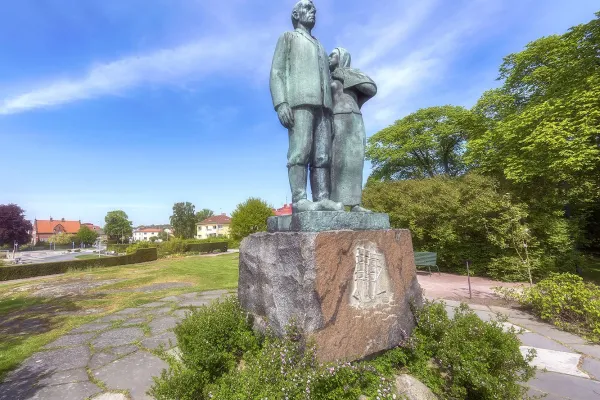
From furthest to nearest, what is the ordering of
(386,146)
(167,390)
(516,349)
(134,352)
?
(386,146)
(134,352)
(516,349)
(167,390)

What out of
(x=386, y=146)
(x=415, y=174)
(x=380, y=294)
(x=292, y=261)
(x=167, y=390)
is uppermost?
(x=386, y=146)

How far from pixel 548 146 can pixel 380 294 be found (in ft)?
32.6

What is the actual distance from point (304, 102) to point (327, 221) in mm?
1153

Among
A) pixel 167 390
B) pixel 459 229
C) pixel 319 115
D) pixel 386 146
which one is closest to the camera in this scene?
pixel 167 390

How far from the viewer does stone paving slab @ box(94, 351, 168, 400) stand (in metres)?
2.84

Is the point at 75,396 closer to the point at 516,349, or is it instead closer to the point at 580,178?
the point at 516,349

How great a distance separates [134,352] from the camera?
3688 mm

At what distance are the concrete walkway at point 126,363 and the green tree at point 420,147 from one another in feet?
56.5

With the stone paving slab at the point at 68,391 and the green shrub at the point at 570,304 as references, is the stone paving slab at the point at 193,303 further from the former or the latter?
the green shrub at the point at 570,304

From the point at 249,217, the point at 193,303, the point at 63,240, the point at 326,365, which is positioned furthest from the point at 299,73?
the point at 63,240

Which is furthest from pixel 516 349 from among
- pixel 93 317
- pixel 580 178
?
pixel 580 178

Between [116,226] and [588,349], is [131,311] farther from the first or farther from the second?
[116,226]

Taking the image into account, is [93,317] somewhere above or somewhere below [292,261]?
below

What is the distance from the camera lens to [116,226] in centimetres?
7019
